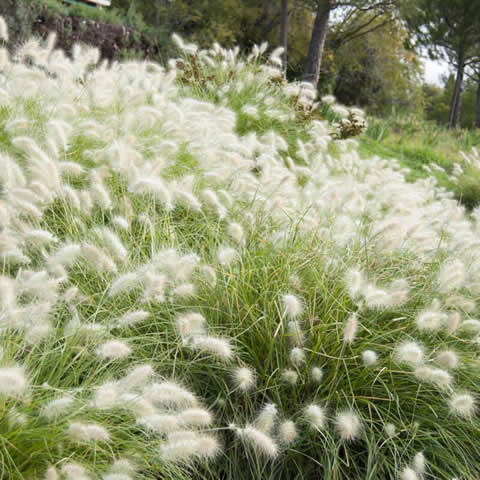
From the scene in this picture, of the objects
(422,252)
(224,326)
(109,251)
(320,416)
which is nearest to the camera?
(320,416)

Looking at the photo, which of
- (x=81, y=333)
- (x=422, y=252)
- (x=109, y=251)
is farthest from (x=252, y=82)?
(x=81, y=333)

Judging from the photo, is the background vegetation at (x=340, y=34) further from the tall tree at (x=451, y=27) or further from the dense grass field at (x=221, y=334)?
the dense grass field at (x=221, y=334)

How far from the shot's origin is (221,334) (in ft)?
6.63

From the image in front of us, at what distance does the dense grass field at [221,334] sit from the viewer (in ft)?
4.98

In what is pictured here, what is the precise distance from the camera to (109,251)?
214cm

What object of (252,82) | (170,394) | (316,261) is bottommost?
(170,394)

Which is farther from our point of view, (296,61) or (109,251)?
(296,61)

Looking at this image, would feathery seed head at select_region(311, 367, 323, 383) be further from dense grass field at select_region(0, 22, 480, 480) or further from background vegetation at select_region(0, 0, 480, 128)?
background vegetation at select_region(0, 0, 480, 128)

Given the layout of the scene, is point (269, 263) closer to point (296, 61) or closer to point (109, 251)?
point (109, 251)

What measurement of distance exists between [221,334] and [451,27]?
17.1 metres

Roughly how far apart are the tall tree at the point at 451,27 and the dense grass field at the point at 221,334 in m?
14.3

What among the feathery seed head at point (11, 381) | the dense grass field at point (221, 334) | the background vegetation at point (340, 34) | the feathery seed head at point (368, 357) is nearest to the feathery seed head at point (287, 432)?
the dense grass field at point (221, 334)

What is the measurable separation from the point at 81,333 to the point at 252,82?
14.8 ft

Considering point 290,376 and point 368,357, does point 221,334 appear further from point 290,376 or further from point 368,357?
point 368,357
